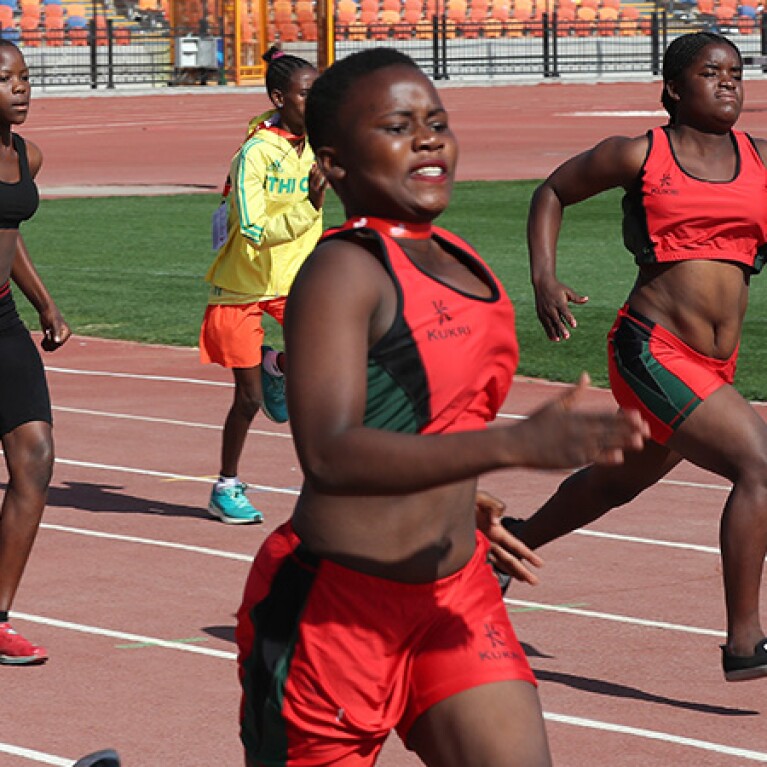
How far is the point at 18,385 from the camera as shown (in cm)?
686

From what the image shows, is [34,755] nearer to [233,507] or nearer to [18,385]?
[18,385]

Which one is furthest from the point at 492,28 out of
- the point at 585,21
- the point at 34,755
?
the point at 34,755

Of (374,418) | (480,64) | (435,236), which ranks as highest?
(435,236)

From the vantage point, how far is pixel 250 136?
8.91 metres

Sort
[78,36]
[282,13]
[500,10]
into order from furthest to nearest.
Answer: [500,10]
[282,13]
[78,36]

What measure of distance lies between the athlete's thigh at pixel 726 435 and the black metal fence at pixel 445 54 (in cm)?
4982

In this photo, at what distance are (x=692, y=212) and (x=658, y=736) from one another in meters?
1.71

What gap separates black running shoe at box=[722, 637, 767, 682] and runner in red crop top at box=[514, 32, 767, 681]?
0.07 meters

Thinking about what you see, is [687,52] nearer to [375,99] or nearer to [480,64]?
[375,99]

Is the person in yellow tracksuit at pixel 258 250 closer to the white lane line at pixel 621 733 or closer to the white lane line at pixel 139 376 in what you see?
the white lane line at pixel 621 733

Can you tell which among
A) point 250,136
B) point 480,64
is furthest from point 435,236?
point 480,64

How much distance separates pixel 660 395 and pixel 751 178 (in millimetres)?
802

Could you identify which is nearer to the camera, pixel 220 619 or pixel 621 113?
pixel 220 619

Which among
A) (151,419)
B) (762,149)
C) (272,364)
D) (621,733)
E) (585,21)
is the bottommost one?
(585,21)
